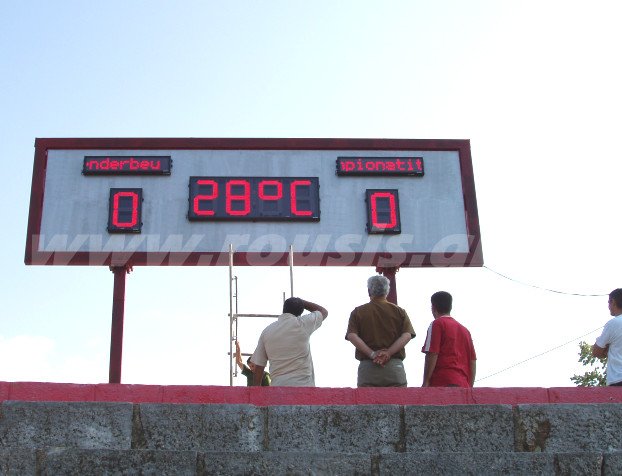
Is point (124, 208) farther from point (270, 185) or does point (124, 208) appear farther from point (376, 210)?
point (376, 210)

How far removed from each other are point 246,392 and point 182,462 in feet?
4.12

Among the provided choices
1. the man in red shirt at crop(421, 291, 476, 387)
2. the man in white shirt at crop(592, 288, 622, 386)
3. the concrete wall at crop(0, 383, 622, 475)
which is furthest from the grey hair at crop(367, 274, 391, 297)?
the man in white shirt at crop(592, 288, 622, 386)

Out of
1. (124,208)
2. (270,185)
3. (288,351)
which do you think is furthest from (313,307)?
(124,208)

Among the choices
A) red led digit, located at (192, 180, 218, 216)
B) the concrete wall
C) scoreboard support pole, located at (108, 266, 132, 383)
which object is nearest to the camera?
the concrete wall

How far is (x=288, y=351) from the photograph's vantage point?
7.21 meters

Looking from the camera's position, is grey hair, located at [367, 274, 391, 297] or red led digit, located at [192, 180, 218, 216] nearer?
grey hair, located at [367, 274, 391, 297]

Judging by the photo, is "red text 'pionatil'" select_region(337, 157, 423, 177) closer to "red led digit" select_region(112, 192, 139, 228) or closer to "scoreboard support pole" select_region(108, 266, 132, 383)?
"red led digit" select_region(112, 192, 139, 228)

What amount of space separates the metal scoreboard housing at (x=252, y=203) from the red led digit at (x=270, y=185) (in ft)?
0.06

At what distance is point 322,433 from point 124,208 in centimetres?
892

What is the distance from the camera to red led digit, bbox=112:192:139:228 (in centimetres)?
1395

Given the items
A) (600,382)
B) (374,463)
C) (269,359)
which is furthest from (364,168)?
(600,382)

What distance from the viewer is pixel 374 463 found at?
5348mm

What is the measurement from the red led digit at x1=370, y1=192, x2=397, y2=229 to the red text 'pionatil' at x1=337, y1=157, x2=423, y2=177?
1.44 feet

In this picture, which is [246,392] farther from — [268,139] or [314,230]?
[268,139]
